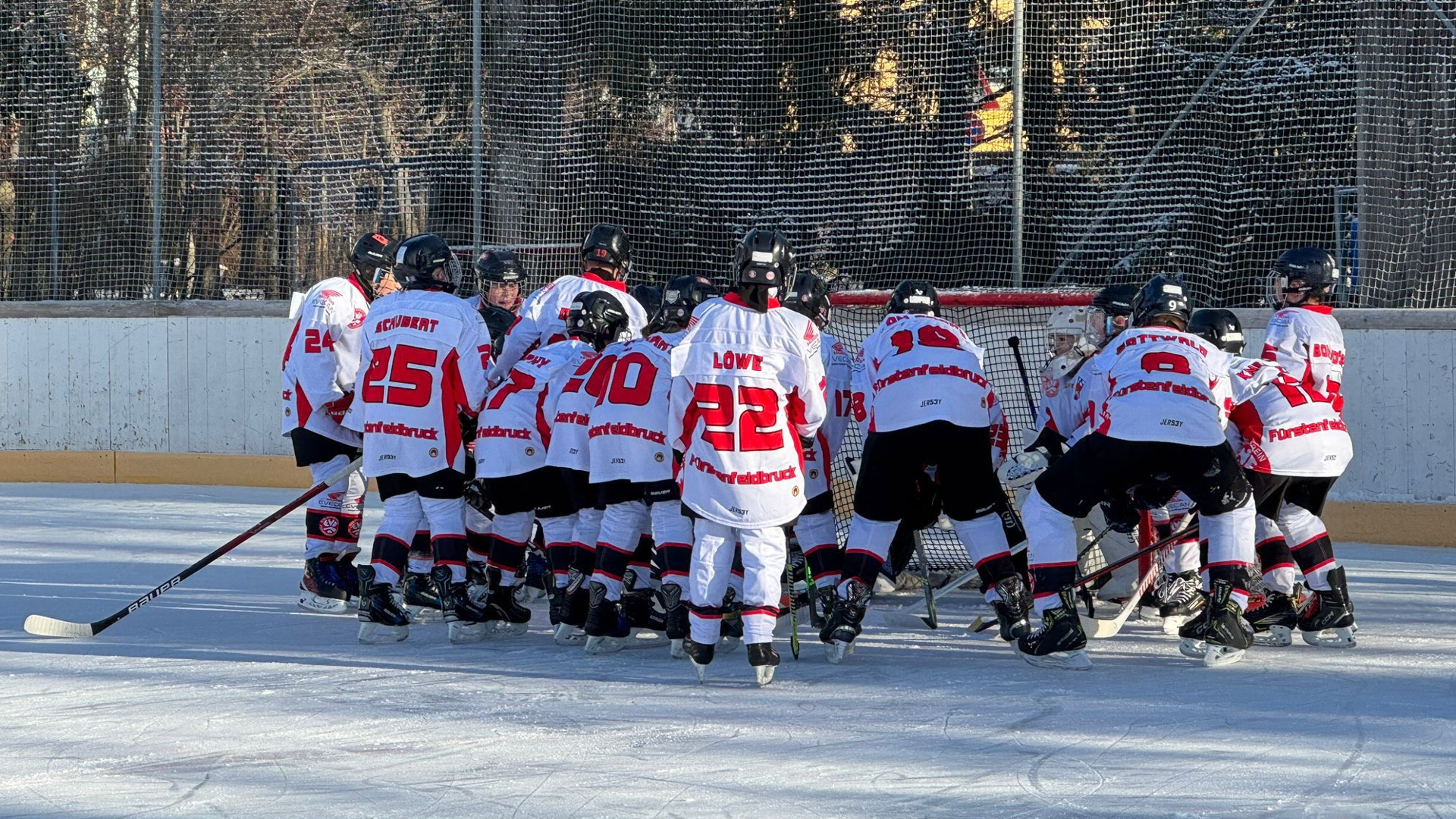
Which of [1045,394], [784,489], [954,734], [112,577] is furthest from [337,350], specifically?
[954,734]

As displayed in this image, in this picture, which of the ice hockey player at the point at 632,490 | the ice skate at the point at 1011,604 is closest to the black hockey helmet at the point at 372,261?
the ice hockey player at the point at 632,490

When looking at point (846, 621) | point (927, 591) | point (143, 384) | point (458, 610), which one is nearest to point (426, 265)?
point (458, 610)

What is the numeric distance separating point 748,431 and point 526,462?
4.22 ft

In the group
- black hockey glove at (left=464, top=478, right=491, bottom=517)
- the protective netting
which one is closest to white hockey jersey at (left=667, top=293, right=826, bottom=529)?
black hockey glove at (left=464, top=478, right=491, bottom=517)

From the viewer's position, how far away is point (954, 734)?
4293 millimetres

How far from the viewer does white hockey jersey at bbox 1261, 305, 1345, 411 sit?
6004mm

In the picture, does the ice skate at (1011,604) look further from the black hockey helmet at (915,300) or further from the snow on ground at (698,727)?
the black hockey helmet at (915,300)

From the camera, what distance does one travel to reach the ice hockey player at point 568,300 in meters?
6.43

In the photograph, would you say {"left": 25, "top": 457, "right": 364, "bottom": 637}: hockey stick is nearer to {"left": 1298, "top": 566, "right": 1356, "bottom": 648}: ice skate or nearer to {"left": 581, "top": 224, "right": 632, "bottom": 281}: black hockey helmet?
{"left": 581, "top": 224, "right": 632, "bottom": 281}: black hockey helmet

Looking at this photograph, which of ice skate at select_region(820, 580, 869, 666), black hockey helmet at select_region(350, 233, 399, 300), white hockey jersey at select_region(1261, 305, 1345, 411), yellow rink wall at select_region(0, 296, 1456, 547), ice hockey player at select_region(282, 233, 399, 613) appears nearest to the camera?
ice skate at select_region(820, 580, 869, 666)

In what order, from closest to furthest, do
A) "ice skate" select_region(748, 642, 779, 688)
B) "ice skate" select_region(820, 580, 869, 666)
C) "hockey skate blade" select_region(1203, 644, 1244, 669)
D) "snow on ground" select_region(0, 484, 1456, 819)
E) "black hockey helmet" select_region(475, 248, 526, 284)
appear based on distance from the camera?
"snow on ground" select_region(0, 484, 1456, 819) < "ice skate" select_region(748, 642, 779, 688) < "hockey skate blade" select_region(1203, 644, 1244, 669) < "ice skate" select_region(820, 580, 869, 666) < "black hockey helmet" select_region(475, 248, 526, 284)

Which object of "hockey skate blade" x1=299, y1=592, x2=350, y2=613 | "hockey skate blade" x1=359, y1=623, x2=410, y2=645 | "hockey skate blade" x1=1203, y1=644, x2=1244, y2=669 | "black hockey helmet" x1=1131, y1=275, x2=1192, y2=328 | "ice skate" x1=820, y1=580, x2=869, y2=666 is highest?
"black hockey helmet" x1=1131, y1=275, x2=1192, y2=328

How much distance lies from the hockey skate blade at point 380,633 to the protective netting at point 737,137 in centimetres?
510

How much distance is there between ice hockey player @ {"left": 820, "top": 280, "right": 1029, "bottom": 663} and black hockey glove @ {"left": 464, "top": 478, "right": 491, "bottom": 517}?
160 cm
